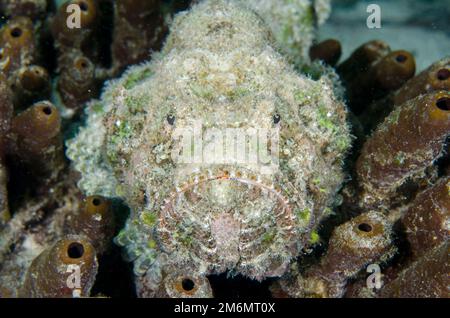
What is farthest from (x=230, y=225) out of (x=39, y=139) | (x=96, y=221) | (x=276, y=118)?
(x=39, y=139)

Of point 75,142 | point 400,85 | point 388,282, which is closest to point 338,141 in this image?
point 388,282

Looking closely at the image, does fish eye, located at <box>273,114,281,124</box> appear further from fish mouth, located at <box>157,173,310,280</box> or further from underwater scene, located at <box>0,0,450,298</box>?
fish mouth, located at <box>157,173,310,280</box>

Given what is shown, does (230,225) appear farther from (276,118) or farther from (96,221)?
(96,221)

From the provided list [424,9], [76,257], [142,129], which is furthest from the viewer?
[424,9]

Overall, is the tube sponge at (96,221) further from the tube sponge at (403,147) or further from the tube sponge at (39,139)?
the tube sponge at (403,147)

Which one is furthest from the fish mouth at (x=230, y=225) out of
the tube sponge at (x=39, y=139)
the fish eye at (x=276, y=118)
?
the tube sponge at (x=39, y=139)
